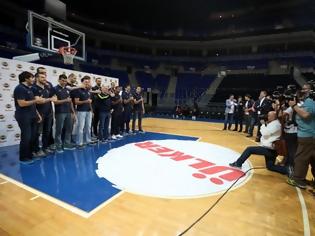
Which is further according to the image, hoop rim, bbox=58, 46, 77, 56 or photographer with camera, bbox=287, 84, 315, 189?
hoop rim, bbox=58, 46, 77, 56

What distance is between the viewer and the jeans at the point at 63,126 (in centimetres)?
537

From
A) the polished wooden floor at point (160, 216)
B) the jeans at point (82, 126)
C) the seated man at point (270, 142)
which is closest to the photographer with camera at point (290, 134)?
the seated man at point (270, 142)

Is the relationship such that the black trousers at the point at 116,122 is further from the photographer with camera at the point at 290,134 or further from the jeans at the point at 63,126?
the photographer with camera at the point at 290,134

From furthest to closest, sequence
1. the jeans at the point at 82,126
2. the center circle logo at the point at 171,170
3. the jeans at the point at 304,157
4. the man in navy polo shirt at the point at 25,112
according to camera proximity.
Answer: the jeans at the point at 82,126, the man in navy polo shirt at the point at 25,112, the jeans at the point at 304,157, the center circle logo at the point at 171,170

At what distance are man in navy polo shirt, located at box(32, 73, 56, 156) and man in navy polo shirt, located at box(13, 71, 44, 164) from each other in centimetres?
34

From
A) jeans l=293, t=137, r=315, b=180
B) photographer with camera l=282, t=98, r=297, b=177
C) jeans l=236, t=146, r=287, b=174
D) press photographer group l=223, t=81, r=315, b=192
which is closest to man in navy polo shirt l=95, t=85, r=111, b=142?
press photographer group l=223, t=81, r=315, b=192

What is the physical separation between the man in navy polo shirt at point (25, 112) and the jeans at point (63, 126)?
70cm

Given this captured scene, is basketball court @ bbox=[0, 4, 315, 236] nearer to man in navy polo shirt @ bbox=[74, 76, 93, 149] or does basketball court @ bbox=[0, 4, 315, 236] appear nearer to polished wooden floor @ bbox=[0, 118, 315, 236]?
polished wooden floor @ bbox=[0, 118, 315, 236]

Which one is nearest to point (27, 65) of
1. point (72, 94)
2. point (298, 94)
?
point (72, 94)

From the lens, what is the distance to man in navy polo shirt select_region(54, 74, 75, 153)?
5.27 meters

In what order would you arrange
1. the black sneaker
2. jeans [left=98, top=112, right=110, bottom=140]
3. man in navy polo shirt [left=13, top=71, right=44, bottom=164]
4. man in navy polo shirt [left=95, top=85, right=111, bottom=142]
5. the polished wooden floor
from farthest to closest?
jeans [left=98, top=112, right=110, bottom=140], man in navy polo shirt [left=95, top=85, right=111, bottom=142], man in navy polo shirt [left=13, top=71, right=44, bottom=164], the black sneaker, the polished wooden floor

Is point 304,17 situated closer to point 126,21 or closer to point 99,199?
point 126,21

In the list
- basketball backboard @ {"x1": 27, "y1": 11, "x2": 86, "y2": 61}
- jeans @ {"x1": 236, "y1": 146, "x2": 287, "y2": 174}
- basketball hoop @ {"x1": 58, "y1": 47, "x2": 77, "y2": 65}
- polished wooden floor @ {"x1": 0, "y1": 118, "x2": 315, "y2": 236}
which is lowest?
polished wooden floor @ {"x1": 0, "y1": 118, "x2": 315, "y2": 236}

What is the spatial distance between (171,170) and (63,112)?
3.11 metres
